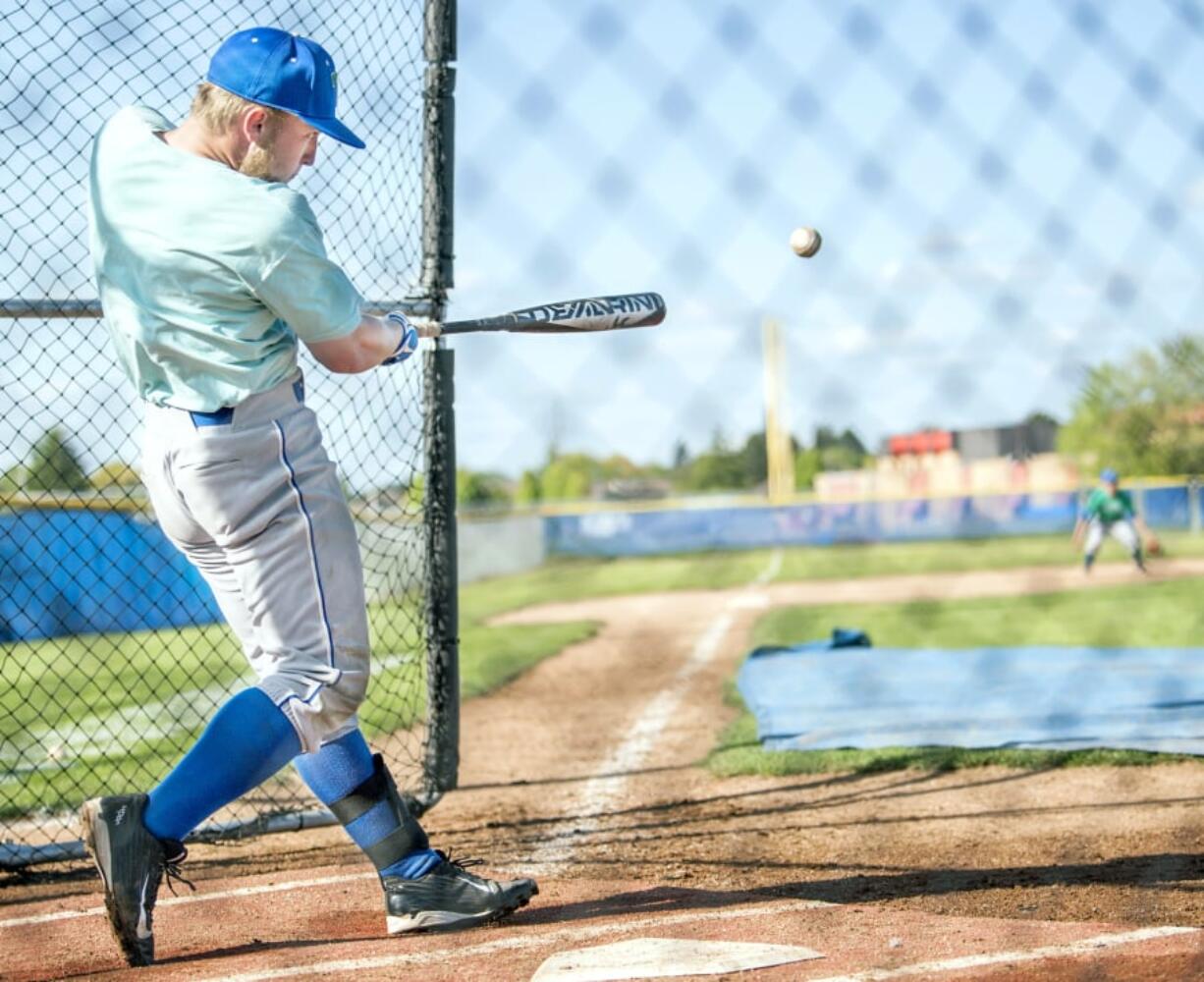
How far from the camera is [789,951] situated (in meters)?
2.75

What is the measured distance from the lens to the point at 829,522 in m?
29.0

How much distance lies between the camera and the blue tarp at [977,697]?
17.4 feet

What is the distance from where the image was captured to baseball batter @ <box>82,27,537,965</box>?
267 cm

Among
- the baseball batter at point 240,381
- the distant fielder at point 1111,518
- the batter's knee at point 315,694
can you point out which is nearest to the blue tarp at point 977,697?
the batter's knee at point 315,694

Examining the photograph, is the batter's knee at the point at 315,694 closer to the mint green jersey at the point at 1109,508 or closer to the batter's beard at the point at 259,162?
the batter's beard at the point at 259,162


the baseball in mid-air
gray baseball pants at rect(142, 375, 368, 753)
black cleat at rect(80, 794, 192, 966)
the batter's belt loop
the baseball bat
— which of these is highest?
the baseball in mid-air

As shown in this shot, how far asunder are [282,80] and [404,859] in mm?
1695

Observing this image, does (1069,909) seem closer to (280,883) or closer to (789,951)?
(789,951)

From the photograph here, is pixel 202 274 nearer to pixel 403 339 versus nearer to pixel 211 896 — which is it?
pixel 403 339

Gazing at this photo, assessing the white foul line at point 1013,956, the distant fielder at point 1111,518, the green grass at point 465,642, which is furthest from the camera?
the distant fielder at point 1111,518

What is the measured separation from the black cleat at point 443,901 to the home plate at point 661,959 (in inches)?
11.6

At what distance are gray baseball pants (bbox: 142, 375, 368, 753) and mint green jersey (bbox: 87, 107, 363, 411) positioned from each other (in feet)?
0.22

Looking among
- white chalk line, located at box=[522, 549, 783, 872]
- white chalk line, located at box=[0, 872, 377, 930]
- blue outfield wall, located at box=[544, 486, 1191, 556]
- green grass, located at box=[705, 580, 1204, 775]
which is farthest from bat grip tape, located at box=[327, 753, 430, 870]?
Result: blue outfield wall, located at box=[544, 486, 1191, 556]

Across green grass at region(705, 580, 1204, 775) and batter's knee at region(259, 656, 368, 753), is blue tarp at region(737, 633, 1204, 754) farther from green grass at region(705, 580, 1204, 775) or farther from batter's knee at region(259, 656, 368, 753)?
batter's knee at region(259, 656, 368, 753)
